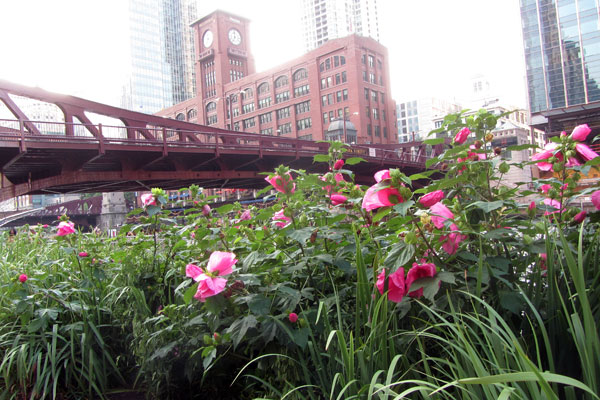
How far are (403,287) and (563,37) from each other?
7692cm

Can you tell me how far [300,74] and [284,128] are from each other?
386 inches

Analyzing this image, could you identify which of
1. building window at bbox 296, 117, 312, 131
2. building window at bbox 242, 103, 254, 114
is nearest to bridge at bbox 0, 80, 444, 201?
building window at bbox 296, 117, 312, 131

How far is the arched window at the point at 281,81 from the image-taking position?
77.2 metres

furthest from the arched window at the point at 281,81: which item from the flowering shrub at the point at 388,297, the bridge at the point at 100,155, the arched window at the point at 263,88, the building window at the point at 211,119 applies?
the flowering shrub at the point at 388,297

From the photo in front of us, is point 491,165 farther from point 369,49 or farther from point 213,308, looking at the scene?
point 369,49

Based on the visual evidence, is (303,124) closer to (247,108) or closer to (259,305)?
(247,108)

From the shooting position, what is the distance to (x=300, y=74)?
245ft

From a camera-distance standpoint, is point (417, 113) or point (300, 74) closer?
point (300, 74)

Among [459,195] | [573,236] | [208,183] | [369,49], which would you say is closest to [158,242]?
[459,195]

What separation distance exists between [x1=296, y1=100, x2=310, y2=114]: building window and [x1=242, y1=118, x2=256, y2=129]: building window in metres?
11.6

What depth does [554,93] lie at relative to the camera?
2569 inches

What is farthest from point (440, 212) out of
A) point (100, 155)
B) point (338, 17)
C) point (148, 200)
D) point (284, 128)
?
point (338, 17)

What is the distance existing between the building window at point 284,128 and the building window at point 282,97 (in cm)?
447

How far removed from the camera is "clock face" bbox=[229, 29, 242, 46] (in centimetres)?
9544
